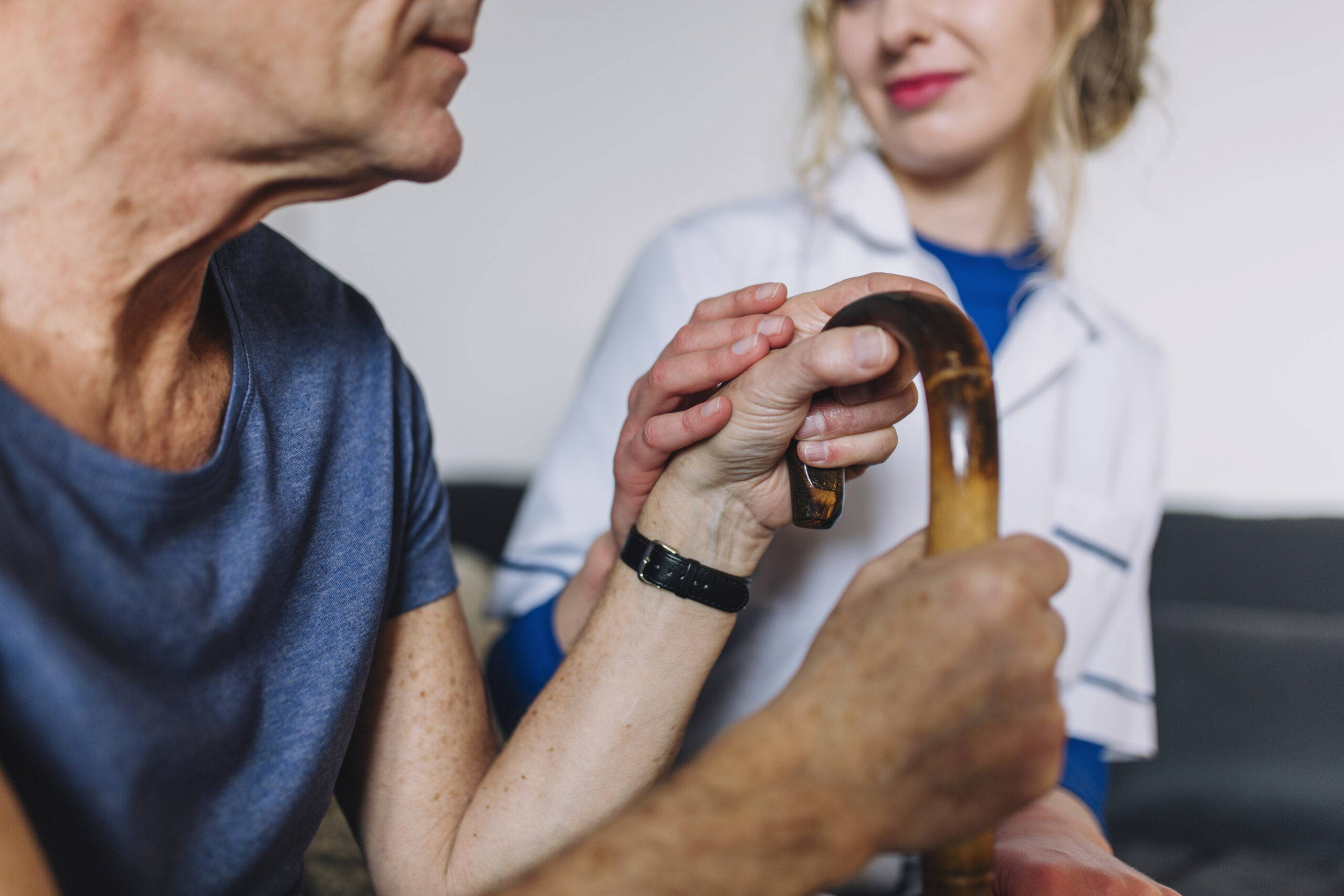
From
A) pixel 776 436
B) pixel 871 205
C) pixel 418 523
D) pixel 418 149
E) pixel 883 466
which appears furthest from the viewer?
pixel 871 205

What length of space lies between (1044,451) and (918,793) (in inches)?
34.8

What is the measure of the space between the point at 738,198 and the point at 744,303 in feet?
4.57

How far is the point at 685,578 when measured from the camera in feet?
2.35

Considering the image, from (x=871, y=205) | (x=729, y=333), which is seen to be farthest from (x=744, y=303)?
(x=871, y=205)

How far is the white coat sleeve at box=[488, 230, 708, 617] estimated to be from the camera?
3.63 ft

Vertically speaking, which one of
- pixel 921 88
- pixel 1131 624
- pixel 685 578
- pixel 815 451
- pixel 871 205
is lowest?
pixel 1131 624

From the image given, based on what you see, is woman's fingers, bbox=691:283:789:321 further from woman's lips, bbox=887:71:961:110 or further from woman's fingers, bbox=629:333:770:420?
woman's lips, bbox=887:71:961:110

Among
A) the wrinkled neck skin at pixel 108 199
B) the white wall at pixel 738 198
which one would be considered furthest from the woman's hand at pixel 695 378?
the white wall at pixel 738 198

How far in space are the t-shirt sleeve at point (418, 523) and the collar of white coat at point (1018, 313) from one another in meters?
0.65

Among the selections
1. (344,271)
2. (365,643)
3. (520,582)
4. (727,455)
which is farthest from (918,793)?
(344,271)

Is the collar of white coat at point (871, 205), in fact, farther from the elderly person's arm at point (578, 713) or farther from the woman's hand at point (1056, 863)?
the woman's hand at point (1056, 863)

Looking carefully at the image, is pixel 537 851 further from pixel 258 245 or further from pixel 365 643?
pixel 258 245

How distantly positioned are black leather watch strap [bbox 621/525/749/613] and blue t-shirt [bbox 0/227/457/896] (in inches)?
7.3

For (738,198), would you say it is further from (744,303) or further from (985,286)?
(744,303)
